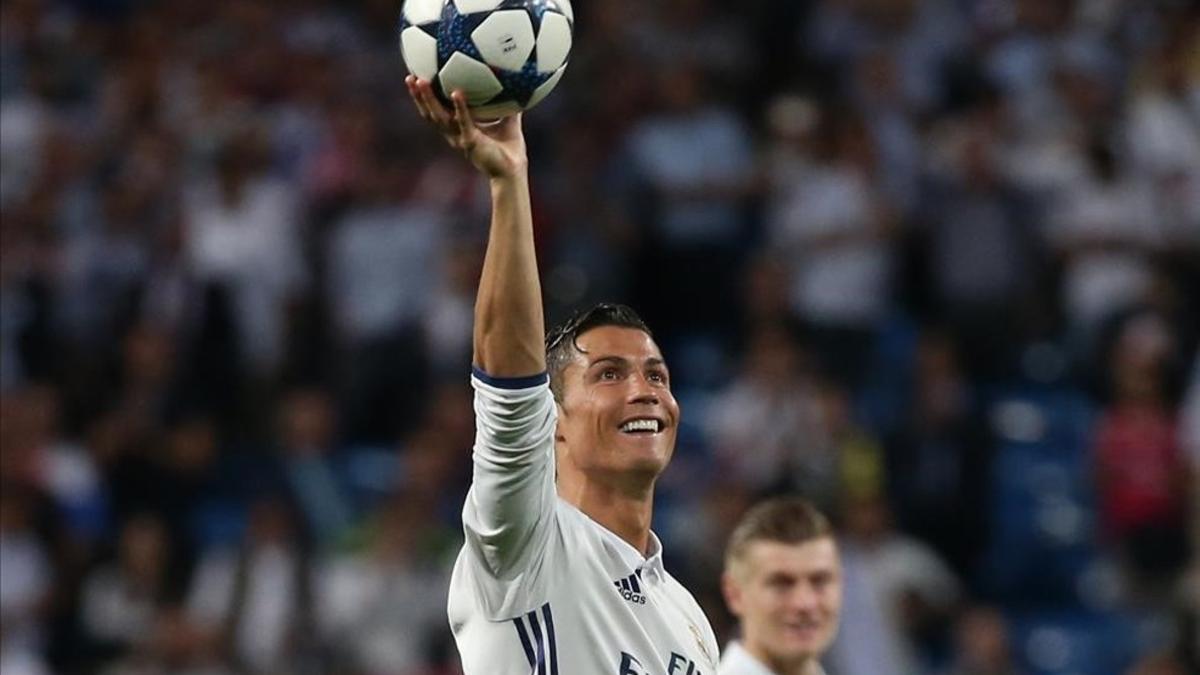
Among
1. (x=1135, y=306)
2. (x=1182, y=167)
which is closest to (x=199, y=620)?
(x=1135, y=306)

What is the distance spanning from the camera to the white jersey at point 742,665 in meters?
6.56

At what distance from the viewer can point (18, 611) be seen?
1155 centimetres

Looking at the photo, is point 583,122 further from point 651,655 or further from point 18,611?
point 651,655

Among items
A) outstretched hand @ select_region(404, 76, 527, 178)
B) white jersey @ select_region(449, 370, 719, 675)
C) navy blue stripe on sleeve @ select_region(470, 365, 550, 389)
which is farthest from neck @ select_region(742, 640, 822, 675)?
outstretched hand @ select_region(404, 76, 527, 178)

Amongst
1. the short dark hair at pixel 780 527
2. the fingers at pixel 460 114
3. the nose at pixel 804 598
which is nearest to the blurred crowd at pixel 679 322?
the short dark hair at pixel 780 527

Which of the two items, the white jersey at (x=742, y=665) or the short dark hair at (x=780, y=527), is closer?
the white jersey at (x=742, y=665)

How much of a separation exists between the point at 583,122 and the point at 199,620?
3.95 m

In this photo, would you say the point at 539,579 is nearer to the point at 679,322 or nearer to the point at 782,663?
the point at 782,663

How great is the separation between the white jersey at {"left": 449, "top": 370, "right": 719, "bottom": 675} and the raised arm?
0.05 m

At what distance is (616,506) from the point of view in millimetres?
4926

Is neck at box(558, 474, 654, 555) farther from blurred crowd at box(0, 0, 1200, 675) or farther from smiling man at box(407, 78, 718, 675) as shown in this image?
blurred crowd at box(0, 0, 1200, 675)

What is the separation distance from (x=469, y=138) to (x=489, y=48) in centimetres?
40

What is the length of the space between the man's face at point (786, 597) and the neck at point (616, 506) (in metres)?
1.83

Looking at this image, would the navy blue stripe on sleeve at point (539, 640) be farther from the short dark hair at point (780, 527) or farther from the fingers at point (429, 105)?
the short dark hair at point (780, 527)
